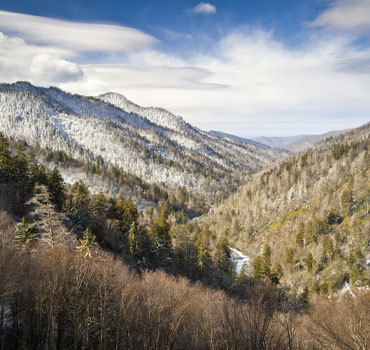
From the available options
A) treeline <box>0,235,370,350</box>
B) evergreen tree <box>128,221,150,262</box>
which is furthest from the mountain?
treeline <box>0,235,370,350</box>

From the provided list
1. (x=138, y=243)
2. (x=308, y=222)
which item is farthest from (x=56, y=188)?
(x=308, y=222)

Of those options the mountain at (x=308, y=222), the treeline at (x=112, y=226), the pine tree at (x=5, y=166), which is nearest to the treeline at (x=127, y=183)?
the mountain at (x=308, y=222)

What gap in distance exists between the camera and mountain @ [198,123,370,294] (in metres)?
75.1

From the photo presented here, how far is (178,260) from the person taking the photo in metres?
59.5

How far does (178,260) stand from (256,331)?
161ft

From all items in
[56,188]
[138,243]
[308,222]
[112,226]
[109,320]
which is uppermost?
[56,188]

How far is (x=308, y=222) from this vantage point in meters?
107

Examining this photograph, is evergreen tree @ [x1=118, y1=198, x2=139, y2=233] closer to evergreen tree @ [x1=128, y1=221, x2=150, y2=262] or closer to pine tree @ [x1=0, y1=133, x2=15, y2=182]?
evergreen tree @ [x1=128, y1=221, x2=150, y2=262]

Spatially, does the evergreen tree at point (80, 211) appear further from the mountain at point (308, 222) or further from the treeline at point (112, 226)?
the mountain at point (308, 222)

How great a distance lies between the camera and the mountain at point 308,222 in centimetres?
7506

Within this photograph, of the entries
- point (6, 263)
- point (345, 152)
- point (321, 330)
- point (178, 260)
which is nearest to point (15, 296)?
point (6, 263)

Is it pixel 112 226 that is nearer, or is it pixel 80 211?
pixel 80 211

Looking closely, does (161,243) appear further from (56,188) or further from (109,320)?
(109,320)

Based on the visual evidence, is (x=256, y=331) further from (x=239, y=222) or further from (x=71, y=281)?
(x=239, y=222)
